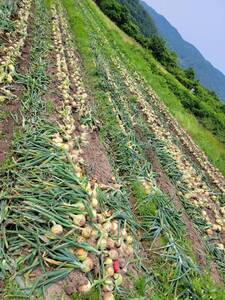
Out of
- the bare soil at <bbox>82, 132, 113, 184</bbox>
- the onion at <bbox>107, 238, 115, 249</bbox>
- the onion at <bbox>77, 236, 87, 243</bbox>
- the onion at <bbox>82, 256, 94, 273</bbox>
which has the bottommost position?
the bare soil at <bbox>82, 132, 113, 184</bbox>

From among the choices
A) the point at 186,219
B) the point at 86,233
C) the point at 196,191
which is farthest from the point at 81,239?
the point at 196,191

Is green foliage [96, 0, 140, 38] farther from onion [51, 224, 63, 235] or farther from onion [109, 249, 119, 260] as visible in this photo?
onion [51, 224, 63, 235]

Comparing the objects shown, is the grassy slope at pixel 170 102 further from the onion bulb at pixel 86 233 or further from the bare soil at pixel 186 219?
the onion bulb at pixel 86 233

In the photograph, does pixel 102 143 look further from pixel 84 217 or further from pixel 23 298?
pixel 23 298

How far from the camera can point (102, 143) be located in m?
7.62

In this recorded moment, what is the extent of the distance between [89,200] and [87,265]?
92 cm

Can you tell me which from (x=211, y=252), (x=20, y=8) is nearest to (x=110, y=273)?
(x=211, y=252)

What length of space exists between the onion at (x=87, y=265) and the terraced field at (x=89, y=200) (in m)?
0.01

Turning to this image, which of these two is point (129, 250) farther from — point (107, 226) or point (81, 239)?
point (81, 239)

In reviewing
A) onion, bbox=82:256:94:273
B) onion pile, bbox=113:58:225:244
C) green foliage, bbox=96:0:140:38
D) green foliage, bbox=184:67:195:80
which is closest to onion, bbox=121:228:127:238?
onion, bbox=82:256:94:273

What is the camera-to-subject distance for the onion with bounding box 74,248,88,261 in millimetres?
4117

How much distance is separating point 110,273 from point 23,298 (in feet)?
3.12

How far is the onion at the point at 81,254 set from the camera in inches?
162

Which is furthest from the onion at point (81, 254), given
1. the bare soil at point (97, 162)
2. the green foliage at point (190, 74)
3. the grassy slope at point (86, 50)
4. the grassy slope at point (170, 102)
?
the green foliage at point (190, 74)
